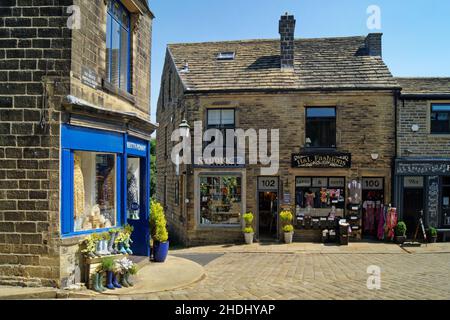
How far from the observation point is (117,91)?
34.9 ft

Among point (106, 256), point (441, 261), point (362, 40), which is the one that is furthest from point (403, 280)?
point (362, 40)

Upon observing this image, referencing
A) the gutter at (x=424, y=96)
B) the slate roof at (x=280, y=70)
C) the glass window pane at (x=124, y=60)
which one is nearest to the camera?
the glass window pane at (x=124, y=60)

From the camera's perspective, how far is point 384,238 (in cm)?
1775

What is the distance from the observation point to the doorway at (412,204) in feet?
59.5

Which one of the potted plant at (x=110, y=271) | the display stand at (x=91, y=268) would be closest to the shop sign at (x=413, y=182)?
the potted plant at (x=110, y=271)

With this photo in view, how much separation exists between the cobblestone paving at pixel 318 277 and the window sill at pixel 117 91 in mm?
4810

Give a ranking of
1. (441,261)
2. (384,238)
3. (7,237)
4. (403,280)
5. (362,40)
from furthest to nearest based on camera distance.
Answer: (362,40), (384,238), (441,261), (403,280), (7,237)

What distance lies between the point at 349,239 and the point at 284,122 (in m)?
5.59

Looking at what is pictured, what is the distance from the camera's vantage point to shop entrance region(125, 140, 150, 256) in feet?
39.4

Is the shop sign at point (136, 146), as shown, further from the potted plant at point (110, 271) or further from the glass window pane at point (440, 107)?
the glass window pane at point (440, 107)

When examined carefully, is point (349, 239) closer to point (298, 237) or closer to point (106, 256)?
point (298, 237)

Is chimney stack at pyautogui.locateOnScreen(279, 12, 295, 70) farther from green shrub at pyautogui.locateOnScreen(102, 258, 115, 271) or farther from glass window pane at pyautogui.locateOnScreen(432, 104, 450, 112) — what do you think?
green shrub at pyautogui.locateOnScreen(102, 258, 115, 271)

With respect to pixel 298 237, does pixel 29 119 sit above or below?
above

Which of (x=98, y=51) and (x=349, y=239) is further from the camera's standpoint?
(x=349, y=239)
